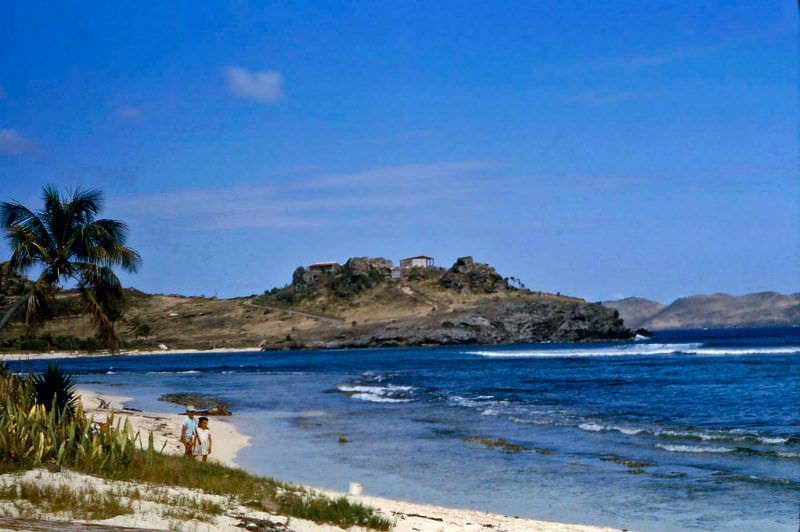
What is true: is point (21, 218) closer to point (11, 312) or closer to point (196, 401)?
point (11, 312)

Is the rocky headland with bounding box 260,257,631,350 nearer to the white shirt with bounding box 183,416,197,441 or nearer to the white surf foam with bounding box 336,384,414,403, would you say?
the white surf foam with bounding box 336,384,414,403

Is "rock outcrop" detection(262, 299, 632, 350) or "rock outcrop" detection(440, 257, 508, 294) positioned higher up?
"rock outcrop" detection(440, 257, 508, 294)

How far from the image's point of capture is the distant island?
4921 inches

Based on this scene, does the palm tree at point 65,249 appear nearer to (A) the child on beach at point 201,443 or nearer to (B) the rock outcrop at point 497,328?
(A) the child on beach at point 201,443

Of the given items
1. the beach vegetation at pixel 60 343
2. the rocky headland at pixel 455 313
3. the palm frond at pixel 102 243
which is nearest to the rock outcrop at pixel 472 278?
the rocky headland at pixel 455 313

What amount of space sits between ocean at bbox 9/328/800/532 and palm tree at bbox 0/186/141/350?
3115mm

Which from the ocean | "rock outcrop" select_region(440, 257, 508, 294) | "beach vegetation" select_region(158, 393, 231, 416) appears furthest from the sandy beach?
"rock outcrop" select_region(440, 257, 508, 294)

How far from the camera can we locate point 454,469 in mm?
19078

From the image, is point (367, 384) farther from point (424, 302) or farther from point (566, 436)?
point (424, 302)

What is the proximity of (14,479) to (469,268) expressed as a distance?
143 m

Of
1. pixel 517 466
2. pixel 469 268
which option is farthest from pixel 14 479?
pixel 469 268

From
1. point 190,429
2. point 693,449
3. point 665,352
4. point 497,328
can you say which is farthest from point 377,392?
point 497,328

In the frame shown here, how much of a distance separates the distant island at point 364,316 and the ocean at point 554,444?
3061 inches

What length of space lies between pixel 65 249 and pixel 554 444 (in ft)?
45.9
